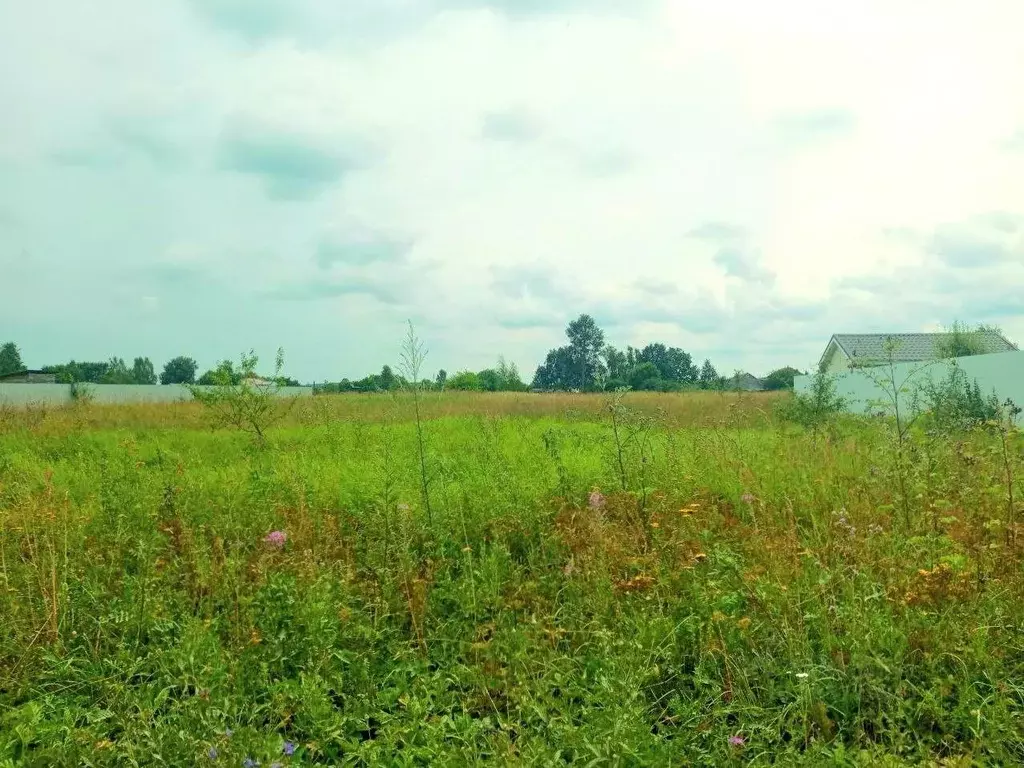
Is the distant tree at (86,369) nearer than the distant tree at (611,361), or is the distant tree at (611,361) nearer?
the distant tree at (611,361)

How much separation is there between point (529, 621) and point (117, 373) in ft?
214

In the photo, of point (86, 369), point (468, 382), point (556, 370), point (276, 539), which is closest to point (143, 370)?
point (86, 369)

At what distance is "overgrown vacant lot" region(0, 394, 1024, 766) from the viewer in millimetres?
2750

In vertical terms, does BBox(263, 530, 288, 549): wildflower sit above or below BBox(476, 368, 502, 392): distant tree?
below

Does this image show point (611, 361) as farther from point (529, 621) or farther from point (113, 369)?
point (113, 369)

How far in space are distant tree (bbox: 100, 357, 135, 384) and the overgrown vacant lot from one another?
53995mm

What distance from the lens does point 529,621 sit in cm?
368

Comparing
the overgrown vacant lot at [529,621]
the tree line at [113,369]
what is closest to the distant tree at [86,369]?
the tree line at [113,369]

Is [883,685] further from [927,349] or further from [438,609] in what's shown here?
[927,349]

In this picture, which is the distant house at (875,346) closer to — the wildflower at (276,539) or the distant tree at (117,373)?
the wildflower at (276,539)

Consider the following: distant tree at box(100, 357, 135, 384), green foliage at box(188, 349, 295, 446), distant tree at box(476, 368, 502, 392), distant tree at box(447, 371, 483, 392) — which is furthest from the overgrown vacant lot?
distant tree at box(100, 357, 135, 384)

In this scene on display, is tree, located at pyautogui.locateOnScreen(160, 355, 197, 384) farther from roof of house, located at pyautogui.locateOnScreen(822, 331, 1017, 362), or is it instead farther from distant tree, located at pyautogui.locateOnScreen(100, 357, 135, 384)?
roof of house, located at pyautogui.locateOnScreen(822, 331, 1017, 362)

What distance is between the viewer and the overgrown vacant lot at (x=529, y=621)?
9.02ft

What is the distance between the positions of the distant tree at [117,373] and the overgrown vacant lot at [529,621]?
53995 mm
